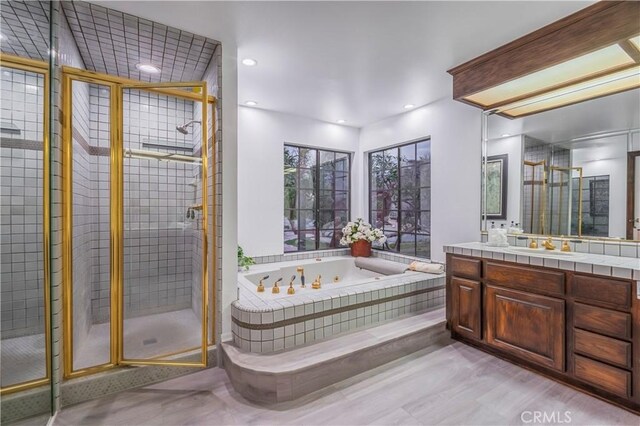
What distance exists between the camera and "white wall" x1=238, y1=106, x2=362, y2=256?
369 cm

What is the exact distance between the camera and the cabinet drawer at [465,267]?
8.07 feet

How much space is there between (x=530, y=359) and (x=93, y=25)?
388 cm

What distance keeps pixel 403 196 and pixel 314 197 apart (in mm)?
1284

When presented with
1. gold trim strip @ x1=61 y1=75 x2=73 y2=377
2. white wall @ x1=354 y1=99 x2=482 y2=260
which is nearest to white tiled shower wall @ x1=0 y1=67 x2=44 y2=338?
gold trim strip @ x1=61 y1=75 x2=73 y2=377

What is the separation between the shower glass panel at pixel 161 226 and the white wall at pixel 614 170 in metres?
3.07

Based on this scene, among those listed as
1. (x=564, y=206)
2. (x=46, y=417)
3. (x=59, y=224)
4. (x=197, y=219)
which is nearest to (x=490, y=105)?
(x=564, y=206)

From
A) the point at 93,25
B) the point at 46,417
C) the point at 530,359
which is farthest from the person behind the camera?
the point at 530,359

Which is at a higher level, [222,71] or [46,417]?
[222,71]

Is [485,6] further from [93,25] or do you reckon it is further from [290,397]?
[290,397]

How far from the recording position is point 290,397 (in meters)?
1.89

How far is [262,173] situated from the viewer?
12.5ft

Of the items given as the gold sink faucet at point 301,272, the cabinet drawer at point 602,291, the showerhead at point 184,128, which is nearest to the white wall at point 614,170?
the cabinet drawer at point 602,291

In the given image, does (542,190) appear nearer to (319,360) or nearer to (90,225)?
(319,360)

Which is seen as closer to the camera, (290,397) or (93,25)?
(290,397)
